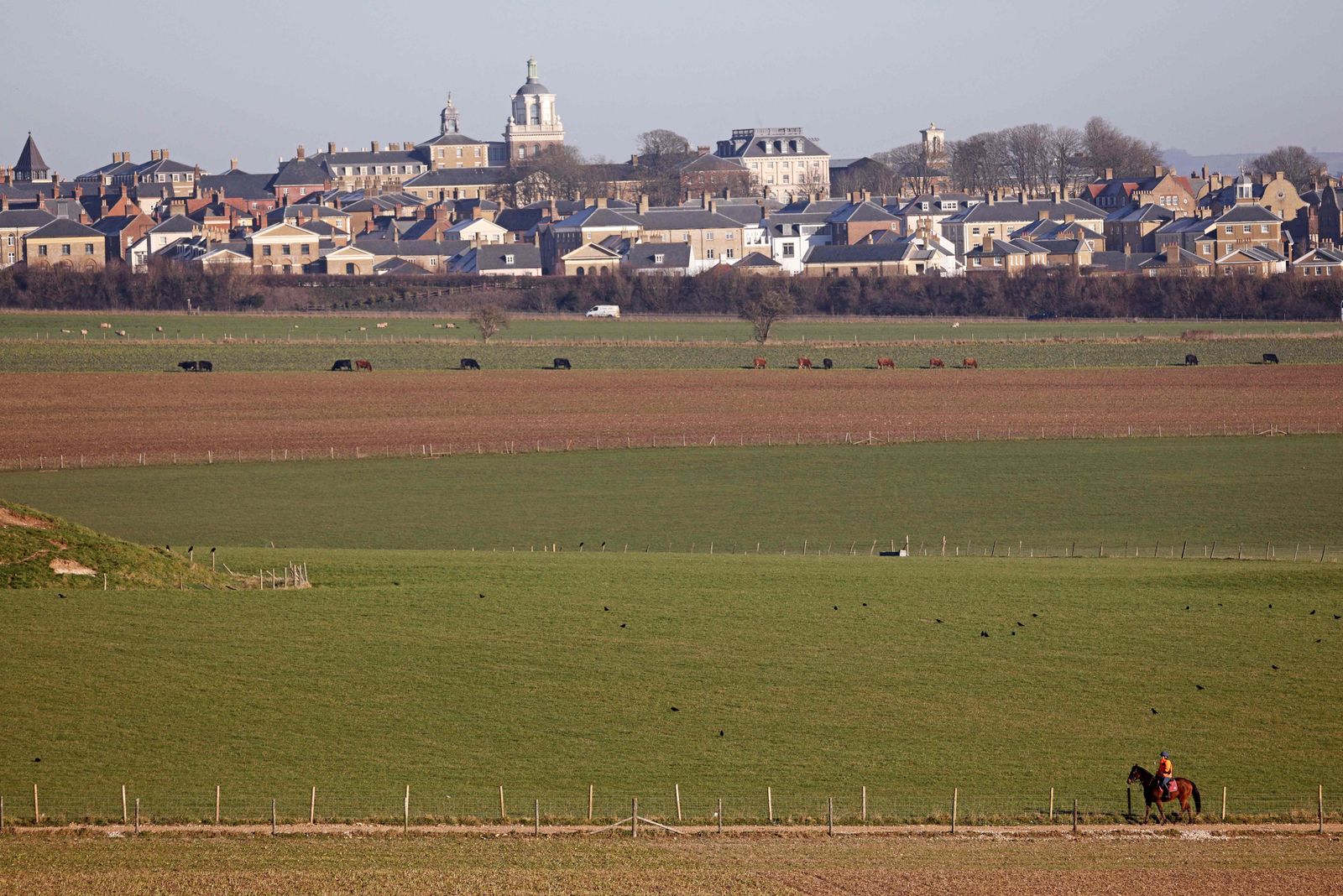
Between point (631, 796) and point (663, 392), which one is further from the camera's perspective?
point (663, 392)

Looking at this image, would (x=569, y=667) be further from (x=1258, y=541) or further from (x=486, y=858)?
(x=1258, y=541)

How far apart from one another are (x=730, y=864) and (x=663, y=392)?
55.1 m

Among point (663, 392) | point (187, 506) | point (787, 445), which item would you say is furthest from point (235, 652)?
point (663, 392)

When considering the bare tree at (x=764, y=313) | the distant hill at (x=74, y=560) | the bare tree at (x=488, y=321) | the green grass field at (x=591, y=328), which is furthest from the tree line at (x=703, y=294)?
the distant hill at (x=74, y=560)

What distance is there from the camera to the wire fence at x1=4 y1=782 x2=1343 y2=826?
2292 cm

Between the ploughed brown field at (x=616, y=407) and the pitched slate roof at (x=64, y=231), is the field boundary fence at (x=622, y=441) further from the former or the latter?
the pitched slate roof at (x=64, y=231)

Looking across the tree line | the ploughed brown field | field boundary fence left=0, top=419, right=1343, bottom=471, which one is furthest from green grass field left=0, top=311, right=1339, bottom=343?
field boundary fence left=0, top=419, right=1343, bottom=471

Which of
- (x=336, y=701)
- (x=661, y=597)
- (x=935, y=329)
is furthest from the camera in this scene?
(x=935, y=329)

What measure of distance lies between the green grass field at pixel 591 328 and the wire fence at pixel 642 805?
→ 76405 millimetres

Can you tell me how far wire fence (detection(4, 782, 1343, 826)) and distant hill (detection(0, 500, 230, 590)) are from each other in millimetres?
13413

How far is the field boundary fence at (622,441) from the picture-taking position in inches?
2303

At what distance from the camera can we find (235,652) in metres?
31.3

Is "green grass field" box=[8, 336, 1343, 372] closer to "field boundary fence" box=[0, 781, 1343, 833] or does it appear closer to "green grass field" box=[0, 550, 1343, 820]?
"green grass field" box=[0, 550, 1343, 820]

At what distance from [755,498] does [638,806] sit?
27578mm
